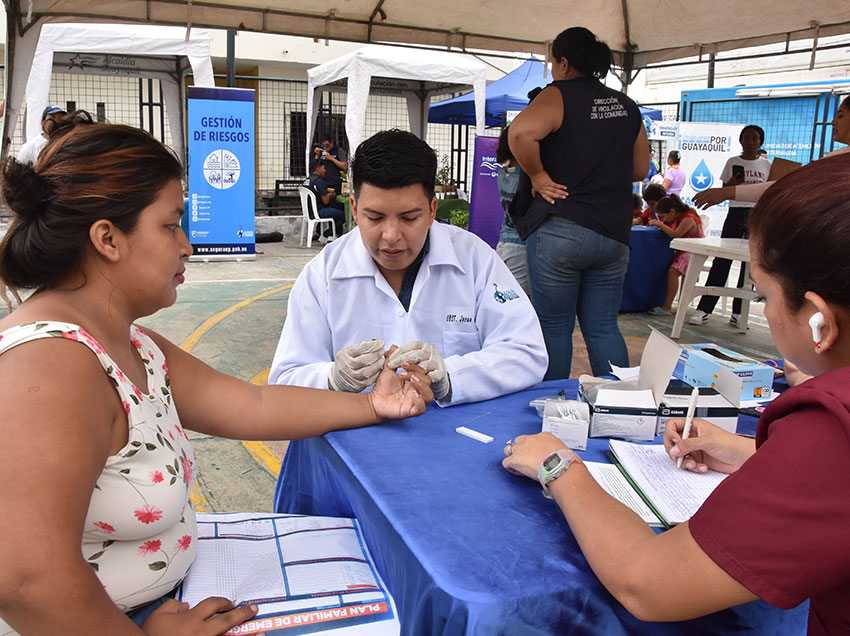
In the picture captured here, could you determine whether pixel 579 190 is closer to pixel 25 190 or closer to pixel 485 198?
pixel 25 190

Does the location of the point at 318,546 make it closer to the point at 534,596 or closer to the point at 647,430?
the point at 534,596

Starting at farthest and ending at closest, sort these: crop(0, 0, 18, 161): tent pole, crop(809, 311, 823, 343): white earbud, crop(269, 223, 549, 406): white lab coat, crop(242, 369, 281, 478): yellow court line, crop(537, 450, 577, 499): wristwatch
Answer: crop(0, 0, 18, 161): tent pole < crop(242, 369, 281, 478): yellow court line < crop(269, 223, 549, 406): white lab coat < crop(537, 450, 577, 499): wristwatch < crop(809, 311, 823, 343): white earbud

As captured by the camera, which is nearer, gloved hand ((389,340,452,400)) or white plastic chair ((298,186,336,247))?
gloved hand ((389,340,452,400))

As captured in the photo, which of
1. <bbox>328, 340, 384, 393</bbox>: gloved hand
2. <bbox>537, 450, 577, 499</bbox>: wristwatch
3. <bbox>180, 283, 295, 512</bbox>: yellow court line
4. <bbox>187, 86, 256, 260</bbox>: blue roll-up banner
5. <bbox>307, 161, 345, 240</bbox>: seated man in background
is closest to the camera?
<bbox>537, 450, 577, 499</bbox>: wristwatch

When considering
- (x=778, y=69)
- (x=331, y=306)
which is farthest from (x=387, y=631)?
(x=778, y=69)

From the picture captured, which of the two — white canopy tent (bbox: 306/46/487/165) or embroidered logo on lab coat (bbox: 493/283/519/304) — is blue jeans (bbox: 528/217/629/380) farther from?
white canopy tent (bbox: 306/46/487/165)

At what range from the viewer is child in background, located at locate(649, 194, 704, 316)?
714 centimetres

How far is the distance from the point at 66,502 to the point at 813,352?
101 centimetres

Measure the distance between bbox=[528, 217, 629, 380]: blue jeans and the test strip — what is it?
5.63ft

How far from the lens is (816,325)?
933 millimetres

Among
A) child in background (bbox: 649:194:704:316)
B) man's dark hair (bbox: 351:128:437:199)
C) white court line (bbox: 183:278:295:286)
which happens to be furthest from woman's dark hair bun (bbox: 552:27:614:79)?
white court line (bbox: 183:278:295:286)

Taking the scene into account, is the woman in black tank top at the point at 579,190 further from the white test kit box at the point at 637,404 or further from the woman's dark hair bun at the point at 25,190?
the woman's dark hair bun at the point at 25,190

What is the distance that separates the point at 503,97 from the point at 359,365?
11.0 meters

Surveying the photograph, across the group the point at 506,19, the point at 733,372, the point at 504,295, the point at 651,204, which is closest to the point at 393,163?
the point at 504,295
